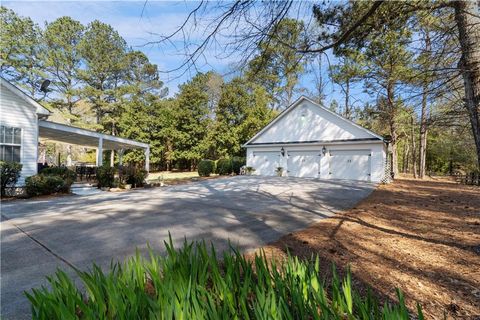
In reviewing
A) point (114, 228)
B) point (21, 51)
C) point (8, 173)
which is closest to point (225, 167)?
point (8, 173)

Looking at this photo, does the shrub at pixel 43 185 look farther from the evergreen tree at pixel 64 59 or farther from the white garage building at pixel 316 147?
the evergreen tree at pixel 64 59

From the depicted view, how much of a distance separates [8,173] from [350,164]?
18762 millimetres

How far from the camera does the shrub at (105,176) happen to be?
13.2 metres

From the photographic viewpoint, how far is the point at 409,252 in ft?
13.2

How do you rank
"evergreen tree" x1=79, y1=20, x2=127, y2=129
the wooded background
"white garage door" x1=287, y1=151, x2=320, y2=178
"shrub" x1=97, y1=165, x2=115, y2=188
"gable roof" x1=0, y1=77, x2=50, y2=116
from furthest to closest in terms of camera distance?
1. "evergreen tree" x1=79, y1=20, x2=127, y2=129
2. "white garage door" x1=287, y1=151, x2=320, y2=178
3. "shrub" x1=97, y1=165, x2=115, y2=188
4. "gable roof" x1=0, y1=77, x2=50, y2=116
5. the wooded background

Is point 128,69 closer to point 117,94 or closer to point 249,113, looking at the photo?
point 117,94

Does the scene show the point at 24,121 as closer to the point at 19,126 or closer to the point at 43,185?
the point at 19,126

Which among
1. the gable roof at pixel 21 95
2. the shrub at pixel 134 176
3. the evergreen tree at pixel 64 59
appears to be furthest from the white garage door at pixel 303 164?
the evergreen tree at pixel 64 59

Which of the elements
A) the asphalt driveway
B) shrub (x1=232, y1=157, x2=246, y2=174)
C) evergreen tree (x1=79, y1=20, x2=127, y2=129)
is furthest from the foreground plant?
evergreen tree (x1=79, y1=20, x2=127, y2=129)

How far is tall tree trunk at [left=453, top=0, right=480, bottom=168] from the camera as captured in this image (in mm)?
3770

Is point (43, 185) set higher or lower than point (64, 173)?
lower

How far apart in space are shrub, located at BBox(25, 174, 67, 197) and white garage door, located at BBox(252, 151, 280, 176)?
14985mm

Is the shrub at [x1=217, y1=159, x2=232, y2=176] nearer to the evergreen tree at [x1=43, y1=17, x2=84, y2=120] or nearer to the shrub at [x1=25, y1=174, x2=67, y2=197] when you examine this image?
the shrub at [x1=25, y1=174, x2=67, y2=197]

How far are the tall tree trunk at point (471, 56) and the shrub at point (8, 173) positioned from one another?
13.3m
